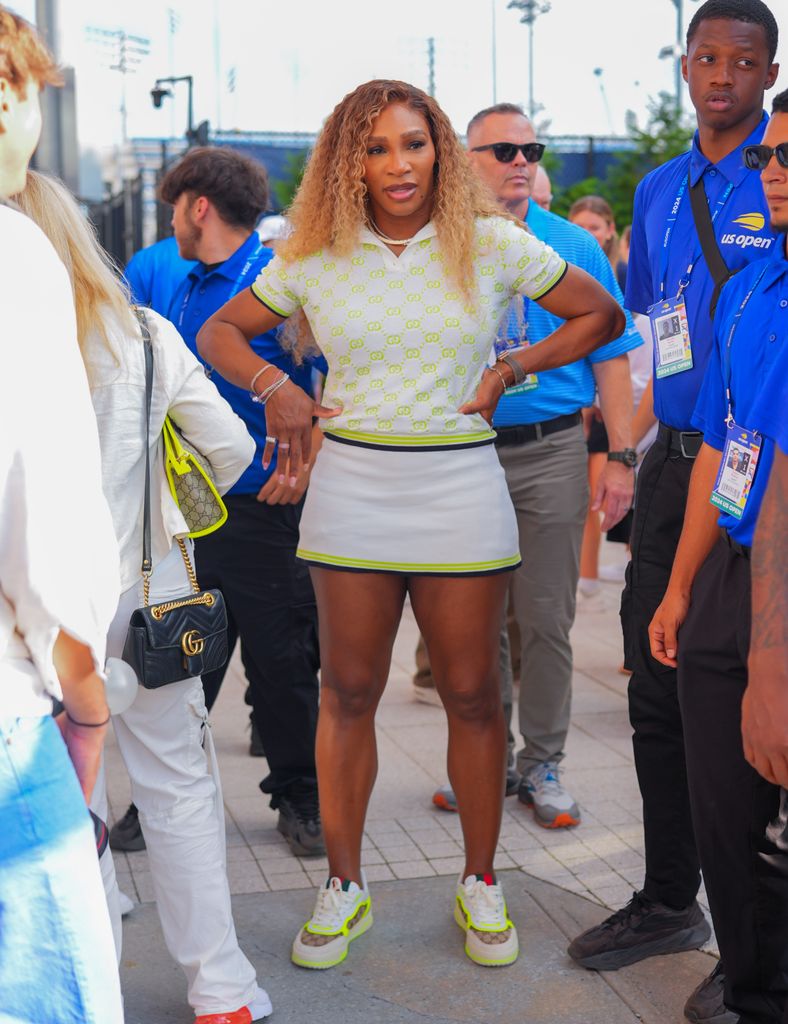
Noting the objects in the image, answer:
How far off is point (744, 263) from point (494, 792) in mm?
1523

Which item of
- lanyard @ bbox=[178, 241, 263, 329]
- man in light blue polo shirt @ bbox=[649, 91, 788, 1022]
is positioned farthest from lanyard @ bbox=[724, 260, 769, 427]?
lanyard @ bbox=[178, 241, 263, 329]

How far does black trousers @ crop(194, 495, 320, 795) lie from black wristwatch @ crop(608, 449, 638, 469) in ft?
3.41

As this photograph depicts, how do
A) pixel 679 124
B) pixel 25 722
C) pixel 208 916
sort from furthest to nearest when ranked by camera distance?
pixel 679 124 < pixel 208 916 < pixel 25 722

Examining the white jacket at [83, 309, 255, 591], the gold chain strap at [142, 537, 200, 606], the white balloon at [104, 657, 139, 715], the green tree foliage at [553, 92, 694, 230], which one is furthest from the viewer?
the green tree foliage at [553, 92, 694, 230]

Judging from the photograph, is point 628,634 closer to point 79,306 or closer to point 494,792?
point 494,792

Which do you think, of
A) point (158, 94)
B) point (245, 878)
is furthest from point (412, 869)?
point (158, 94)

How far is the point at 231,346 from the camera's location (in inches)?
136

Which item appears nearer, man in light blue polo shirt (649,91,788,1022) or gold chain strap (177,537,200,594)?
→ man in light blue polo shirt (649,91,788,1022)

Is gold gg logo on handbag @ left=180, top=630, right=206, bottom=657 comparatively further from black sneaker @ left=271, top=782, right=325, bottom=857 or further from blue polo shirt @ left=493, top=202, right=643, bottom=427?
blue polo shirt @ left=493, top=202, right=643, bottom=427

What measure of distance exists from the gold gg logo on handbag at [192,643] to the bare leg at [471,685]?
0.67m

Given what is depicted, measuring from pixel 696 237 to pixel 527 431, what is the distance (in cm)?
138

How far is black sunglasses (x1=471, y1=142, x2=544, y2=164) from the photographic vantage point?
451 centimetres

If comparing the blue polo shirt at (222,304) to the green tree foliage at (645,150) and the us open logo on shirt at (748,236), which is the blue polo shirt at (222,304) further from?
the green tree foliage at (645,150)

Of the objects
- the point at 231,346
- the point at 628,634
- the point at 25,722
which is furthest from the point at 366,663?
the point at 25,722
